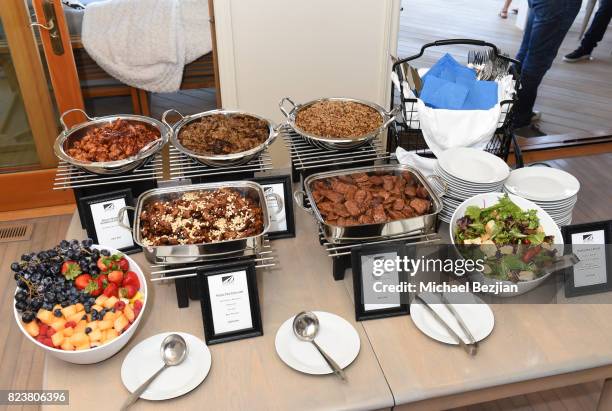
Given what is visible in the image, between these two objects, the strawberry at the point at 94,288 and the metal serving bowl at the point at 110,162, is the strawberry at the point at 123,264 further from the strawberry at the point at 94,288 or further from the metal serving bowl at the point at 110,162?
the metal serving bowl at the point at 110,162

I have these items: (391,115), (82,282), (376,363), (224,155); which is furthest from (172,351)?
(391,115)

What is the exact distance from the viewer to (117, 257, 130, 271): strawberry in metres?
1.15

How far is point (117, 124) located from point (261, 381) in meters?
0.84

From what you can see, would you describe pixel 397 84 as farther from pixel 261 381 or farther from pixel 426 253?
pixel 261 381

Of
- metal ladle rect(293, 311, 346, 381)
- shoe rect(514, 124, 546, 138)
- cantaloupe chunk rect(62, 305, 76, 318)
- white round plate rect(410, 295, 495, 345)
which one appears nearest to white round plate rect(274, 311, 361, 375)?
metal ladle rect(293, 311, 346, 381)

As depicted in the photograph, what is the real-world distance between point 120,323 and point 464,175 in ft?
2.96

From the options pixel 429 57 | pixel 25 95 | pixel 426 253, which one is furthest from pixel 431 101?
pixel 429 57

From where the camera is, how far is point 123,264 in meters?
1.16

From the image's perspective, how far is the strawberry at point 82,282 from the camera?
1.09 meters

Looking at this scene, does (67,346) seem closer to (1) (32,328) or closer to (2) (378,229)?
(1) (32,328)

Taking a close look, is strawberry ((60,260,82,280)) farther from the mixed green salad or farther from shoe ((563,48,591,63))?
shoe ((563,48,591,63))

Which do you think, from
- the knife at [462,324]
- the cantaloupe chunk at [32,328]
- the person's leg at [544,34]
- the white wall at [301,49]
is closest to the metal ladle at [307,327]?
the knife at [462,324]

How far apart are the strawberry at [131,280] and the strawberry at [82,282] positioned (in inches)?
2.8

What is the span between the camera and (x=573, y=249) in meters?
1.23
